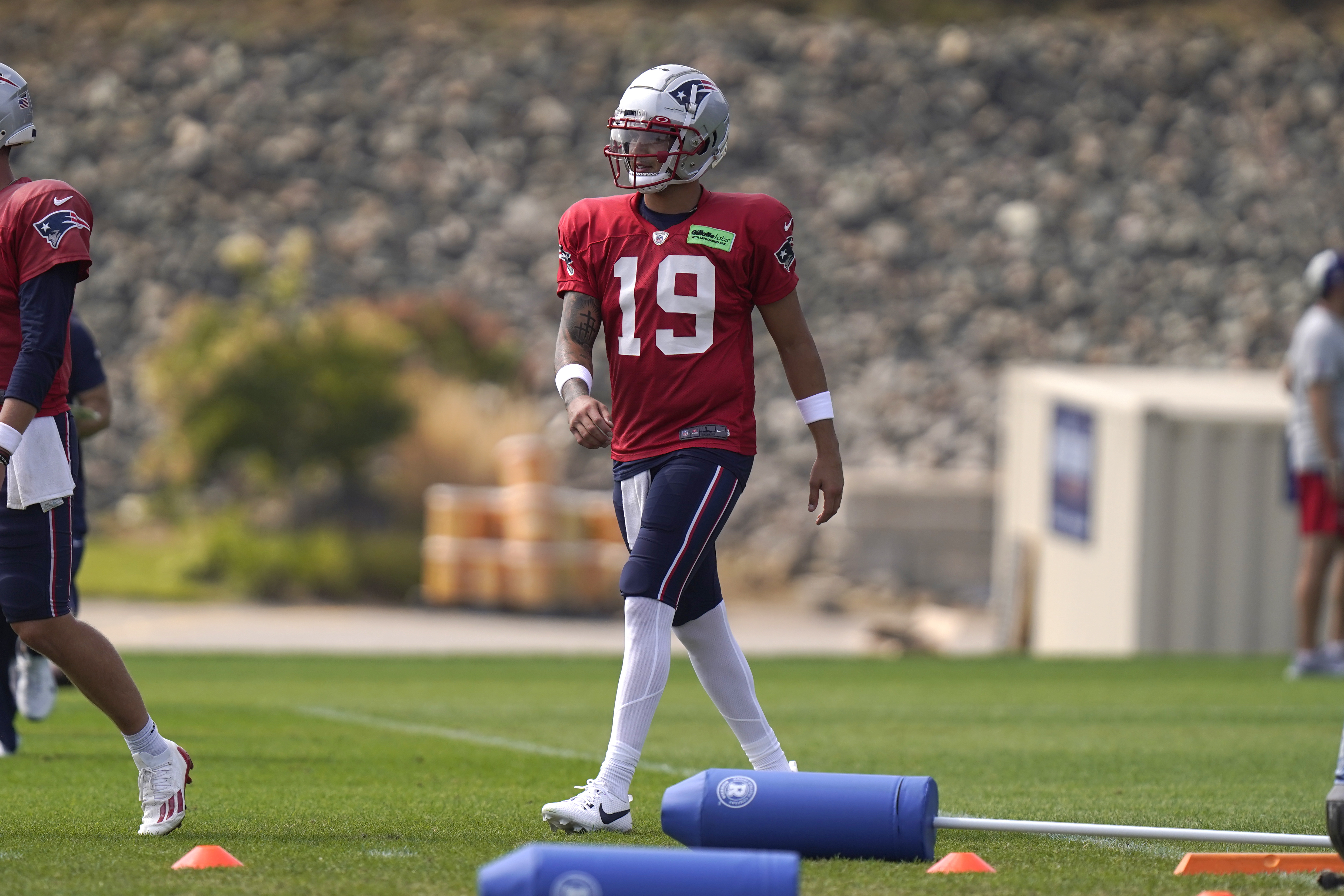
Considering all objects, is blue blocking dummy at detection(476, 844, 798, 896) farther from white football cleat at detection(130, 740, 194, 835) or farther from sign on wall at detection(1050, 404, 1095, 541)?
sign on wall at detection(1050, 404, 1095, 541)

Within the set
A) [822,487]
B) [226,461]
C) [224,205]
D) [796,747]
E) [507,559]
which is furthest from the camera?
[224,205]

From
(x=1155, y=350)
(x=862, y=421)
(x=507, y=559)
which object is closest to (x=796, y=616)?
(x=507, y=559)

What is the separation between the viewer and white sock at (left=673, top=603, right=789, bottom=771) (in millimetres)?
5293

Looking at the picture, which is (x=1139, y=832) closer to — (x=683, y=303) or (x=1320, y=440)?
(x=683, y=303)

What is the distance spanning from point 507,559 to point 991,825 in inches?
572

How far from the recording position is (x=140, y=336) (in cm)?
2741

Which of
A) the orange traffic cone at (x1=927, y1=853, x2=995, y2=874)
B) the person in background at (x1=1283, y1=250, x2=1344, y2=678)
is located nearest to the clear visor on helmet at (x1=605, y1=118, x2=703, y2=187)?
the orange traffic cone at (x1=927, y1=853, x2=995, y2=874)

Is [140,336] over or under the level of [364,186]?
under

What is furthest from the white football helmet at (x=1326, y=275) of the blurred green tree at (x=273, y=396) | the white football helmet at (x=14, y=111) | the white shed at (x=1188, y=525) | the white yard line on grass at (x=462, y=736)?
the blurred green tree at (x=273, y=396)

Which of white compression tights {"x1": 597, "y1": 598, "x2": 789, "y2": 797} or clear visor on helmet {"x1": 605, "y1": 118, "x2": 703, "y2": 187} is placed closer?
white compression tights {"x1": 597, "y1": 598, "x2": 789, "y2": 797}

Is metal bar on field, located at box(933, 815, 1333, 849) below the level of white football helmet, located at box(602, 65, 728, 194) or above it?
below

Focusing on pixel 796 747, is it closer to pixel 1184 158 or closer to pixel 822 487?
pixel 822 487

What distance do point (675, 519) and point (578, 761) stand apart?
221cm

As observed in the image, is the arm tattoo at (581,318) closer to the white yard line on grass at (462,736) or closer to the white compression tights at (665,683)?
the white compression tights at (665,683)
